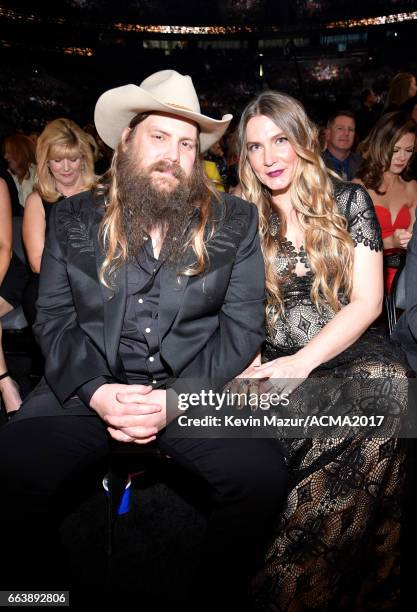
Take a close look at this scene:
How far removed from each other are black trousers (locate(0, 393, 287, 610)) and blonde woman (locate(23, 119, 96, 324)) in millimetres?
1812

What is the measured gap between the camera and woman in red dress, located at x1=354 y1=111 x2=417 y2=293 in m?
3.74

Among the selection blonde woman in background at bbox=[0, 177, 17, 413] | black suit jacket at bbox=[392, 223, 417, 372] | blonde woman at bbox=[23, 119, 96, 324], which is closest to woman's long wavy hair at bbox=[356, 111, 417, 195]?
black suit jacket at bbox=[392, 223, 417, 372]

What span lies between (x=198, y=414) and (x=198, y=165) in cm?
110

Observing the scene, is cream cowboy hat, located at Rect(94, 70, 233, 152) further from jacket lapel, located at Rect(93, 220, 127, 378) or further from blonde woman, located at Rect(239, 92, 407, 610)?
jacket lapel, located at Rect(93, 220, 127, 378)

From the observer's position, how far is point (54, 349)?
6.91ft

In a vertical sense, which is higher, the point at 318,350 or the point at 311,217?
the point at 311,217

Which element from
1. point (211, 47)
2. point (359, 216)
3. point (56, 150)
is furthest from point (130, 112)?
point (211, 47)

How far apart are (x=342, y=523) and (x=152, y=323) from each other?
3.40 feet

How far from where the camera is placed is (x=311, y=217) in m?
2.52

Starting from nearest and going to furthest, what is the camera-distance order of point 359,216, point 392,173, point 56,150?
point 359,216 < point 56,150 < point 392,173

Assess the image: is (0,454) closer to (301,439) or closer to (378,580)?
(301,439)

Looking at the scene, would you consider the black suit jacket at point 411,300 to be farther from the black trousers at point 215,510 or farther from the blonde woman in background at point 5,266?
the blonde woman in background at point 5,266

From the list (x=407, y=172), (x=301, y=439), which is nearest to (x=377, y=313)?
(x=301, y=439)

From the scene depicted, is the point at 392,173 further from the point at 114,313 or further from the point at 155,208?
the point at 114,313
